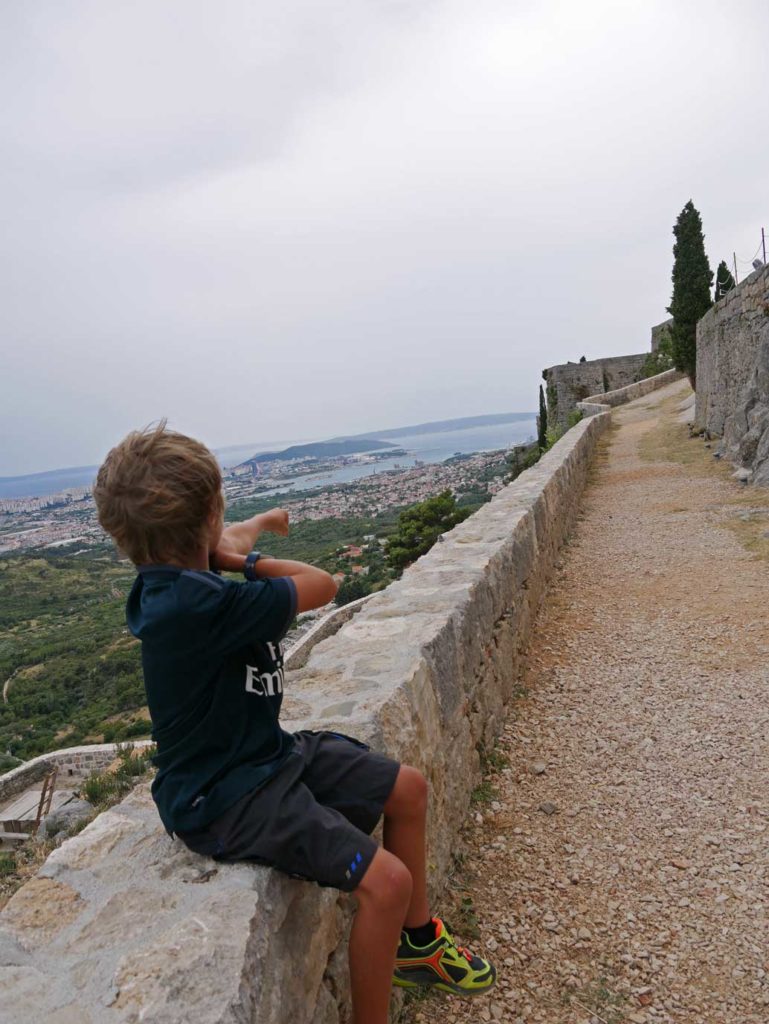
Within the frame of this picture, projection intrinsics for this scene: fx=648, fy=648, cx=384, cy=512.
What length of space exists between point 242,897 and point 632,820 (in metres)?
2.01

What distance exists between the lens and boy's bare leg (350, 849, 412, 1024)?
→ 54.6 inches

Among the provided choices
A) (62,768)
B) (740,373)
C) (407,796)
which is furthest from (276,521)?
(62,768)

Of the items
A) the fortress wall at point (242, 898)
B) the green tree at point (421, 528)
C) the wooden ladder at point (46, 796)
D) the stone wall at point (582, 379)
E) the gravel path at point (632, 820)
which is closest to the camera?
the fortress wall at point (242, 898)

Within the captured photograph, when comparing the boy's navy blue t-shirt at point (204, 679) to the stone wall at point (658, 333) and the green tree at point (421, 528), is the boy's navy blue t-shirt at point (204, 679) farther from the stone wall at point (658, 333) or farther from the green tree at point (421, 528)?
the stone wall at point (658, 333)

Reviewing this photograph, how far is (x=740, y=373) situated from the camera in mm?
10703

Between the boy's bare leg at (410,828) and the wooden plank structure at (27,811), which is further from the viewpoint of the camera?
the wooden plank structure at (27,811)

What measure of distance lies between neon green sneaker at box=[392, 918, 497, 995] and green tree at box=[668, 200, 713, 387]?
1827 cm

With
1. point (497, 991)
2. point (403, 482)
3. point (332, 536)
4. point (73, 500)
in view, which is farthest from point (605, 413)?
point (73, 500)

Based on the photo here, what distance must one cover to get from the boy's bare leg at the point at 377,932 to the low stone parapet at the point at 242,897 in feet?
0.44

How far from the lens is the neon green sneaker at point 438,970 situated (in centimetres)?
171

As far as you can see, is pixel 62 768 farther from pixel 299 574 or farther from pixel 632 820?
pixel 299 574

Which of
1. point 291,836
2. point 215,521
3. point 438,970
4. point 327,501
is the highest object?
point 215,521

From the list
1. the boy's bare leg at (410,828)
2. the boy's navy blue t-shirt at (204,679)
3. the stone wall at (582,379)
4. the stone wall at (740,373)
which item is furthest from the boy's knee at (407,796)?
the stone wall at (582,379)

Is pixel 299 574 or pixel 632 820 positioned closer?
pixel 299 574
